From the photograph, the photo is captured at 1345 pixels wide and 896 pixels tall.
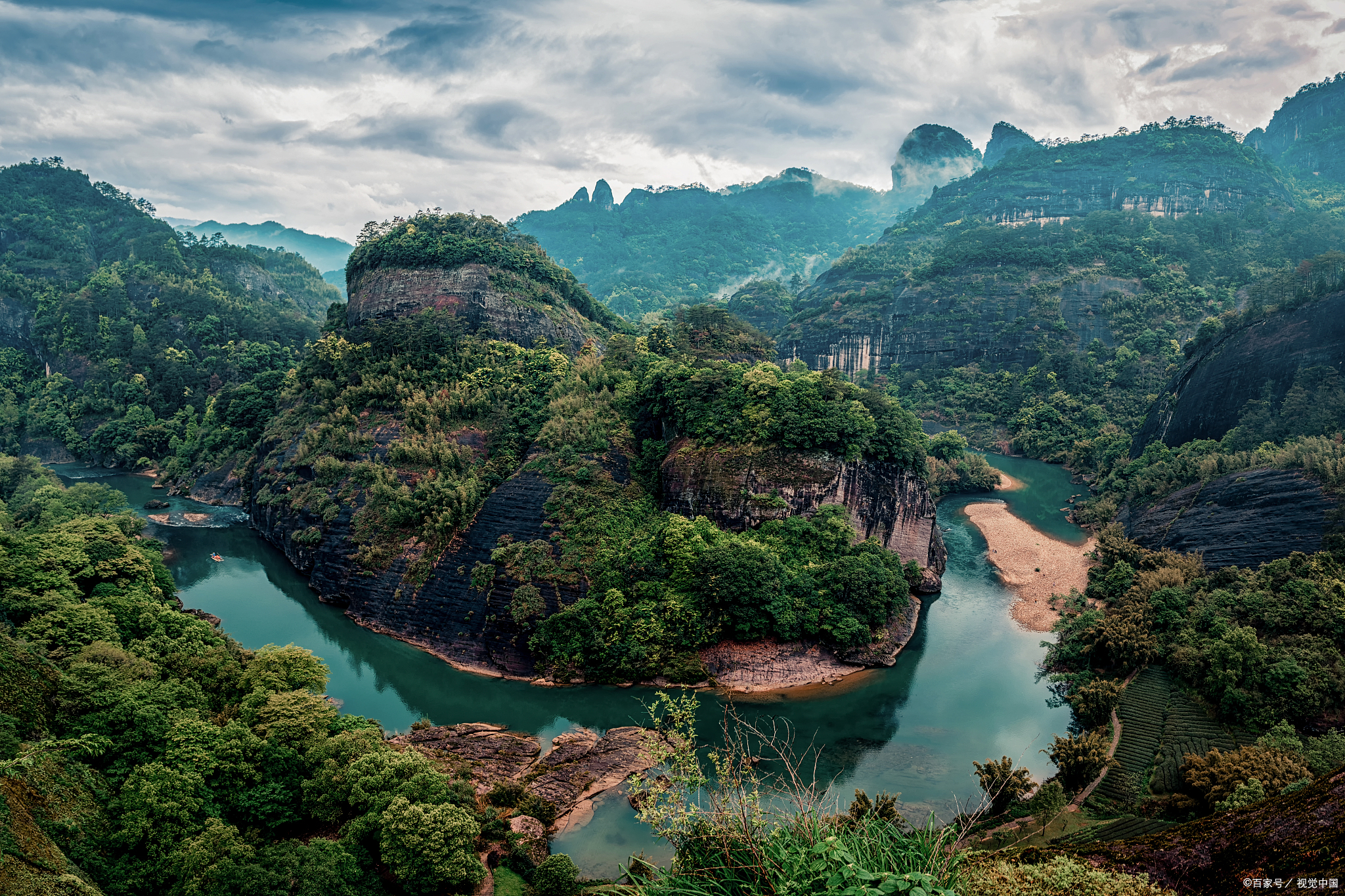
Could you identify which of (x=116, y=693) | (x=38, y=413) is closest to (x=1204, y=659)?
(x=116, y=693)

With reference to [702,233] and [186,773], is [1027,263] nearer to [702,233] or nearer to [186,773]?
[186,773]

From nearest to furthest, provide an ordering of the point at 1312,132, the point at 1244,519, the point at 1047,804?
1. the point at 1047,804
2. the point at 1244,519
3. the point at 1312,132

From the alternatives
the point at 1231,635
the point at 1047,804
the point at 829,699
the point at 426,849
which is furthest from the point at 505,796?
the point at 1231,635

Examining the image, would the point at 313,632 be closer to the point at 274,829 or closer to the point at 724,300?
the point at 274,829

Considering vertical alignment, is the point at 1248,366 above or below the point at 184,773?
above

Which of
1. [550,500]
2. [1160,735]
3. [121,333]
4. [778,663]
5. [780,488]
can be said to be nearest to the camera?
[1160,735]

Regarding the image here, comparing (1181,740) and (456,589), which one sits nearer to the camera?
(1181,740)
